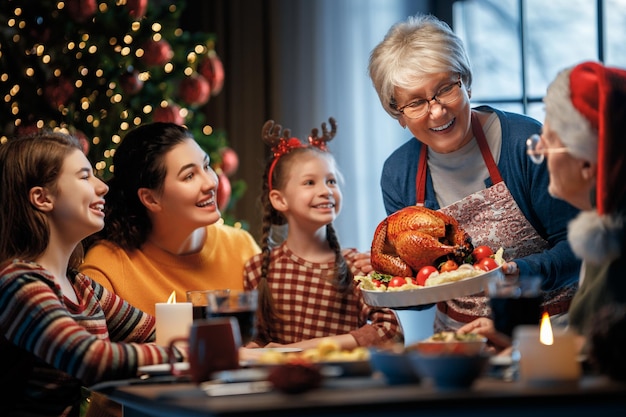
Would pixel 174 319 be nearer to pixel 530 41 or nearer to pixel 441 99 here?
pixel 441 99

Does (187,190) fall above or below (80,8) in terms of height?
below

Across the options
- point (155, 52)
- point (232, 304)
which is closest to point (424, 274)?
point (232, 304)

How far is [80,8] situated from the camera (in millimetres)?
4289

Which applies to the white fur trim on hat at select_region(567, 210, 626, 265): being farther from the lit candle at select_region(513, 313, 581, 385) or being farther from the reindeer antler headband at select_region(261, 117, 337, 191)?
the reindeer antler headband at select_region(261, 117, 337, 191)

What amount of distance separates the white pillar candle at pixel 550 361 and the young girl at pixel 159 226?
1.51 m

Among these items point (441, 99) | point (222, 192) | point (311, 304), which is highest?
point (441, 99)

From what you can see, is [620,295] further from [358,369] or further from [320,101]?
[320,101]

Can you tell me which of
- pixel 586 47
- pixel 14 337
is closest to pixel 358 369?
pixel 14 337

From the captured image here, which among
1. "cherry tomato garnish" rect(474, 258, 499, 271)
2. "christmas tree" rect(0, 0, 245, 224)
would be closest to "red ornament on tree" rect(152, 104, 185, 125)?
"christmas tree" rect(0, 0, 245, 224)

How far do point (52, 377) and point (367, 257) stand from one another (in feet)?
3.32

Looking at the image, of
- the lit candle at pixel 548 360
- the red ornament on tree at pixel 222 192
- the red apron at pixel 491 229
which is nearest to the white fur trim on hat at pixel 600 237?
the lit candle at pixel 548 360

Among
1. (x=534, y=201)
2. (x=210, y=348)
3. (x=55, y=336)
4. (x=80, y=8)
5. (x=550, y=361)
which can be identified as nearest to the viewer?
(x=550, y=361)

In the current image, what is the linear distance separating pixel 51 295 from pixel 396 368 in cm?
87

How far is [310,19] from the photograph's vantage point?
18.0 ft
